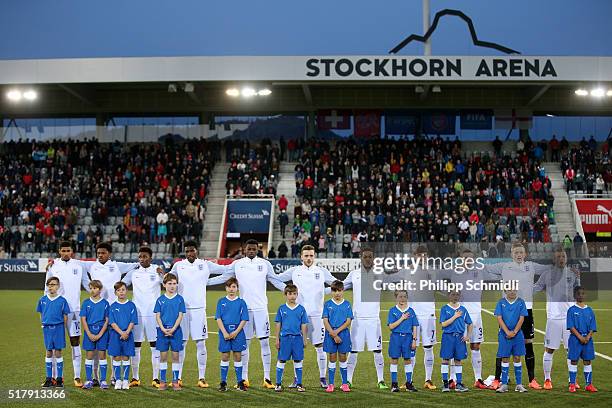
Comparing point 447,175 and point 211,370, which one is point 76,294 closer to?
point 211,370

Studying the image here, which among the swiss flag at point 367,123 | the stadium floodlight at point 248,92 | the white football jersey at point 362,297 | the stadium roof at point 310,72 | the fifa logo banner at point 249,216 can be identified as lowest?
the white football jersey at point 362,297

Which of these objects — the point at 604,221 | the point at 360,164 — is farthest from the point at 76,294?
the point at 604,221

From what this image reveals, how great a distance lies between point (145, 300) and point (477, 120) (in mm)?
31866

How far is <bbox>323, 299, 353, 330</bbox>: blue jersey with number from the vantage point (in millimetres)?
10805

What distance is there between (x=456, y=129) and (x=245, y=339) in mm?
31389

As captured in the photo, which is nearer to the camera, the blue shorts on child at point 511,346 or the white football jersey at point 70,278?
the blue shorts on child at point 511,346

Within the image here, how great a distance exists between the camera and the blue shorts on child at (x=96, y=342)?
10.9m

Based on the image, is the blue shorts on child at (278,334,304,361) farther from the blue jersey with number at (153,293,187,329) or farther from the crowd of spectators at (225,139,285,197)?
the crowd of spectators at (225,139,285,197)

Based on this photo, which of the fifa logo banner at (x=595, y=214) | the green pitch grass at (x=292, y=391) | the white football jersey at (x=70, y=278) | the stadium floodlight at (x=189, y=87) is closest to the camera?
the green pitch grass at (x=292, y=391)

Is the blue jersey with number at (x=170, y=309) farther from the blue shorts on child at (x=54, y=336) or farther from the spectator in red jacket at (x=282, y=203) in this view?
the spectator in red jacket at (x=282, y=203)

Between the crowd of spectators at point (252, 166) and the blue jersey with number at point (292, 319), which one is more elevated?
the crowd of spectators at point (252, 166)

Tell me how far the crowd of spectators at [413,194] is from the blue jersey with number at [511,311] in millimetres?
19287

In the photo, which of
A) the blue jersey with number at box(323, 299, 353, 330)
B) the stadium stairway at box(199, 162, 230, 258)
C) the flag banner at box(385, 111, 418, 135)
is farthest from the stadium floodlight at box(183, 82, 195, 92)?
the blue jersey with number at box(323, 299, 353, 330)

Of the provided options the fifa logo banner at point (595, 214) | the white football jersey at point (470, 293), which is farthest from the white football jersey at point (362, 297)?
the fifa logo banner at point (595, 214)
